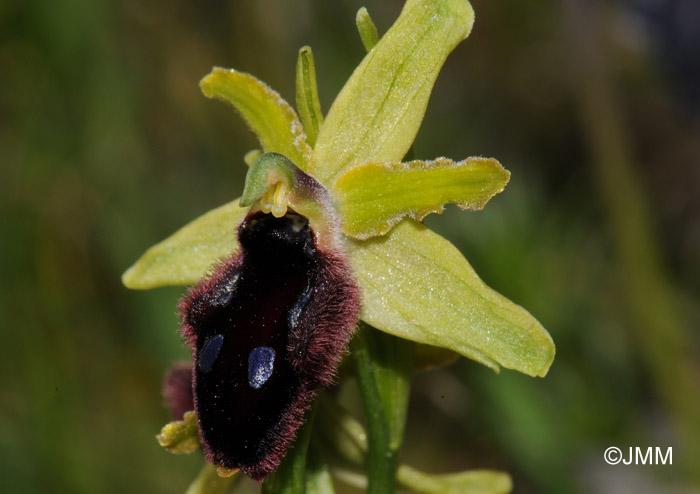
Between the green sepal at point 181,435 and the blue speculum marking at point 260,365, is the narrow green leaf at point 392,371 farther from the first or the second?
the green sepal at point 181,435

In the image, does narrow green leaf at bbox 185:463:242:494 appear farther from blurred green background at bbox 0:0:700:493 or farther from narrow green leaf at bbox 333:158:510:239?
blurred green background at bbox 0:0:700:493

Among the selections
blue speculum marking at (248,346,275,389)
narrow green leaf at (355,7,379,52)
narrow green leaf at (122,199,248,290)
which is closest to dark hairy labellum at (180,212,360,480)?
blue speculum marking at (248,346,275,389)

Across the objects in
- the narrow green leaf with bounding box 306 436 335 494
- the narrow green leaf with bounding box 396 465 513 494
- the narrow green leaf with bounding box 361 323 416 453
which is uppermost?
the narrow green leaf with bounding box 361 323 416 453

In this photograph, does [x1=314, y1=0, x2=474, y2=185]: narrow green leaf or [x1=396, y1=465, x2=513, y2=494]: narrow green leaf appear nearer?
[x1=314, y1=0, x2=474, y2=185]: narrow green leaf

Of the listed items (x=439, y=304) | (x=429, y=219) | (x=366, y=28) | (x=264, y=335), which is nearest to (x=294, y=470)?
(x=264, y=335)

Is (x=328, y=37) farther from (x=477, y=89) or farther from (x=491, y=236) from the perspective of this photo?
(x=491, y=236)

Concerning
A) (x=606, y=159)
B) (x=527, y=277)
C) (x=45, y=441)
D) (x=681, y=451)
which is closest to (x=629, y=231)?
(x=606, y=159)

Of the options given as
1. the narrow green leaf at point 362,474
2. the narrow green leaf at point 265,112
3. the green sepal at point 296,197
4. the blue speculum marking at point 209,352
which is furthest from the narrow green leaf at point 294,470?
the narrow green leaf at point 265,112
